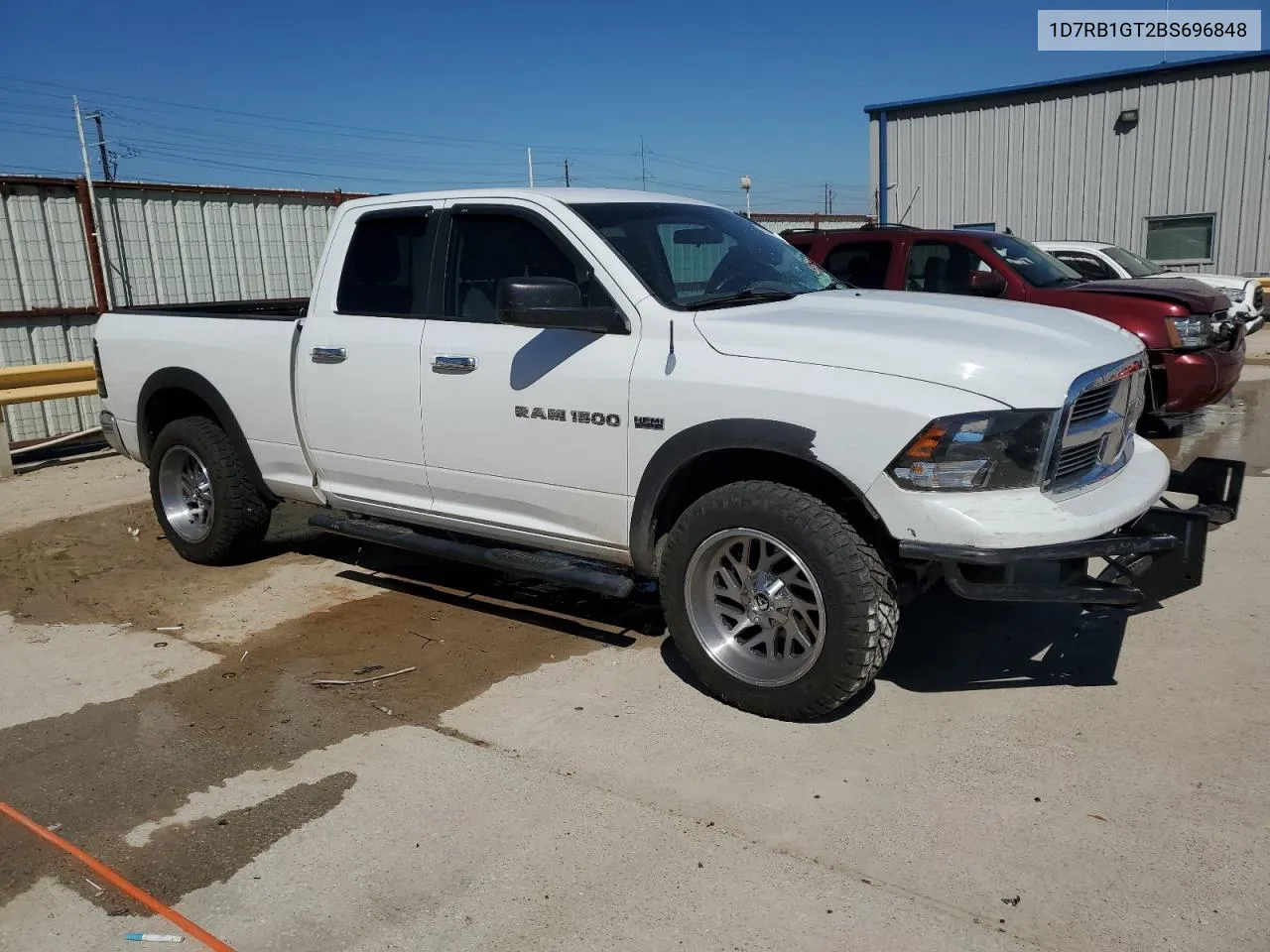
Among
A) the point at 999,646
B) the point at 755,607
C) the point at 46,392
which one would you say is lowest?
the point at 999,646

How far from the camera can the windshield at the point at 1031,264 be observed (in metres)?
9.05

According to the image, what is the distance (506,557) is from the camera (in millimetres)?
4703

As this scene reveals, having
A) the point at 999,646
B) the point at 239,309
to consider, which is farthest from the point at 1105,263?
the point at 239,309

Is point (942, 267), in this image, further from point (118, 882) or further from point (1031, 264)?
point (118, 882)

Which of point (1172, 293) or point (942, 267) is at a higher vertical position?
point (942, 267)

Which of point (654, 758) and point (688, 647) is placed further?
point (688, 647)

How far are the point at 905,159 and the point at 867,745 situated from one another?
19321mm

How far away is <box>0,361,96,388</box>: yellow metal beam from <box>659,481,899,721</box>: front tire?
779cm

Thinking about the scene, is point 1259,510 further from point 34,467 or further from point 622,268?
point 34,467

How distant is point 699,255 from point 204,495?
3.43 meters

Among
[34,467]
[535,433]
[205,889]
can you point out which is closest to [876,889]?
[205,889]

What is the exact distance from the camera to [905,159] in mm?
21172

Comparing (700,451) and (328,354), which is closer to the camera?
(700,451)

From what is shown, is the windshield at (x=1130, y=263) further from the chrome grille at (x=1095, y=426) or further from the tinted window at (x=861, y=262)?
the chrome grille at (x=1095, y=426)
